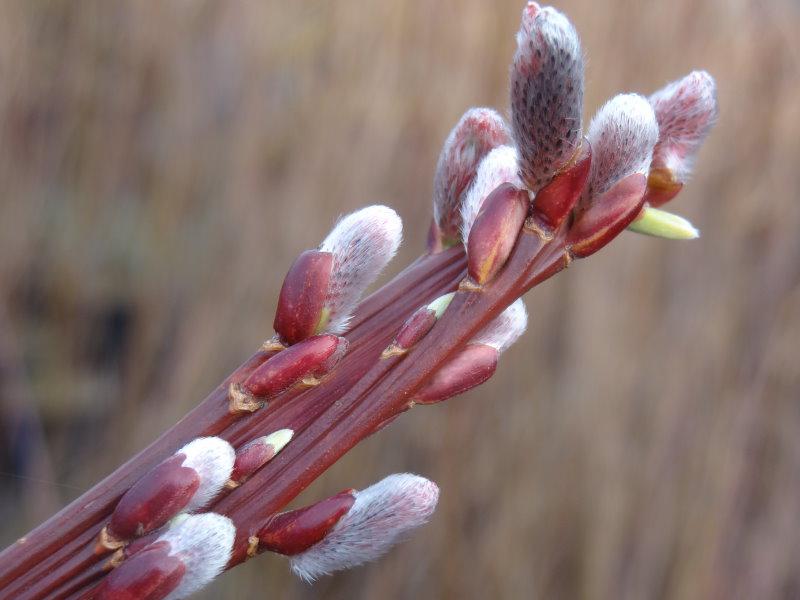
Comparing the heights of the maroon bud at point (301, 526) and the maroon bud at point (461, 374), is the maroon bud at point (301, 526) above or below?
Result: below

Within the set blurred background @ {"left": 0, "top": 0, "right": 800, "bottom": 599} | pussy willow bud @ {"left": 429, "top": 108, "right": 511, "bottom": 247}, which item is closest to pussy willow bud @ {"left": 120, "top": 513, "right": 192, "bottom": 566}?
pussy willow bud @ {"left": 429, "top": 108, "right": 511, "bottom": 247}

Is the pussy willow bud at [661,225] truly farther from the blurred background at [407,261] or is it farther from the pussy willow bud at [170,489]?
the blurred background at [407,261]

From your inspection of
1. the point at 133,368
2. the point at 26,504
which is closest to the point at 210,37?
the point at 133,368

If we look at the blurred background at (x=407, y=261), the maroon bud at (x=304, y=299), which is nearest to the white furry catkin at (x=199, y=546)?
the maroon bud at (x=304, y=299)

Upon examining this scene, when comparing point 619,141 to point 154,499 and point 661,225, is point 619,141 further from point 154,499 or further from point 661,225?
point 154,499

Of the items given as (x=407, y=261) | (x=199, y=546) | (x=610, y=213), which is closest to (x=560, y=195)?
(x=610, y=213)
